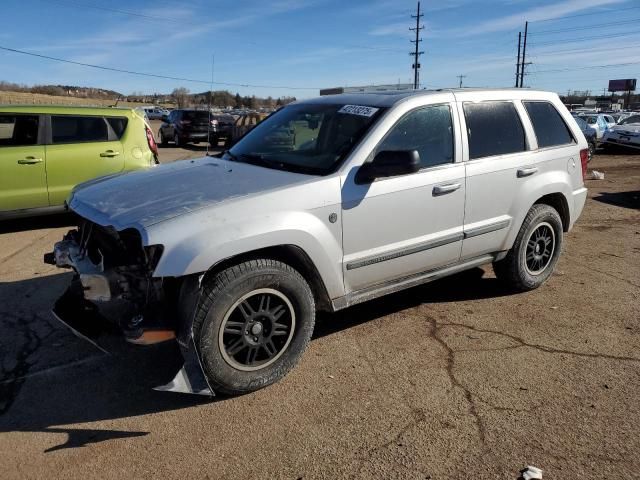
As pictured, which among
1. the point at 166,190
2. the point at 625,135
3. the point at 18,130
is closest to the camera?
the point at 166,190

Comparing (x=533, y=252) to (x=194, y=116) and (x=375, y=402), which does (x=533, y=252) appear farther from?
(x=194, y=116)

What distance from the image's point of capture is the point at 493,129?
460 centimetres

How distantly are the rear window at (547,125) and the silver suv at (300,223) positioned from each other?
0.10 ft

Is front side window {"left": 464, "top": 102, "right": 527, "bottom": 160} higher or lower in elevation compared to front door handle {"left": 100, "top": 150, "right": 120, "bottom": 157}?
higher

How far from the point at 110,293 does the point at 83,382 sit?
2.61ft

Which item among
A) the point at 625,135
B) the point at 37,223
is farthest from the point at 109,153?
the point at 625,135

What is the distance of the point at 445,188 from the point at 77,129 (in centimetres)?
588

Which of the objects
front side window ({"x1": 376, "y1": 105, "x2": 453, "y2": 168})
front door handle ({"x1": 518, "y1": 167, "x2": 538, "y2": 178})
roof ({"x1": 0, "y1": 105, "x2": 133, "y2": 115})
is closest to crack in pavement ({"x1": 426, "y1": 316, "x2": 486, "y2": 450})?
front side window ({"x1": 376, "y1": 105, "x2": 453, "y2": 168})

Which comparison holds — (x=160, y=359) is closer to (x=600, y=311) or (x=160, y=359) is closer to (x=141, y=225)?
(x=141, y=225)

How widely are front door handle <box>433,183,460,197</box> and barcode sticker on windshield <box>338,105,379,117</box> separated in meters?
0.75

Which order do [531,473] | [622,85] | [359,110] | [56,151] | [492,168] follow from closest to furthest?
[531,473], [359,110], [492,168], [56,151], [622,85]

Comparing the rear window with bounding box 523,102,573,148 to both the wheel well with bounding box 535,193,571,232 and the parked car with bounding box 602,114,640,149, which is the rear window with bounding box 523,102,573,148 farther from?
the parked car with bounding box 602,114,640,149

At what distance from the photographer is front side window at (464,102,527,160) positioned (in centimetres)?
442

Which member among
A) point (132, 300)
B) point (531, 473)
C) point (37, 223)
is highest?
point (132, 300)
